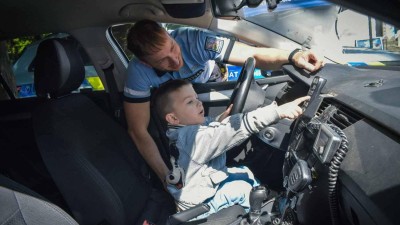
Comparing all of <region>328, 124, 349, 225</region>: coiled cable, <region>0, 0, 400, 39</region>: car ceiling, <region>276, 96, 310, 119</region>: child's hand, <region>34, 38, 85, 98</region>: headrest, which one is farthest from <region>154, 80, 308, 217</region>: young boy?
<region>0, 0, 400, 39</region>: car ceiling

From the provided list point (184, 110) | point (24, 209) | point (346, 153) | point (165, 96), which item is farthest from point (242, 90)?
point (24, 209)

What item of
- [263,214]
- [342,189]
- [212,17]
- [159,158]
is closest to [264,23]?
[212,17]

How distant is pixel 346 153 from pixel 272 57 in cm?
100

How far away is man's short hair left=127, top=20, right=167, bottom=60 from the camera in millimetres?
1898

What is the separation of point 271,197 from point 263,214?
202 mm

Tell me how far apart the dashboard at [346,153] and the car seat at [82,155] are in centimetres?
44

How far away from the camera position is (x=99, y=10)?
2254mm

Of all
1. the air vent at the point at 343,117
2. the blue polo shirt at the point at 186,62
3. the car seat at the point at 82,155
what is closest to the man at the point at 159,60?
the blue polo shirt at the point at 186,62

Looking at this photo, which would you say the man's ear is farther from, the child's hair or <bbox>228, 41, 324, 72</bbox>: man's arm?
<bbox>228, 41, 324, 72</bbox>: man's arm

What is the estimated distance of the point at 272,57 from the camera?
197 cm

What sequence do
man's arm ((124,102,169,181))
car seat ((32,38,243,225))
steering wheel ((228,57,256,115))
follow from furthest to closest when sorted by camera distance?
1. man's arm ((124,102,169,181))
2. steering wheel ((228,57,256,115))
3. car seat ((32,38,243,225))

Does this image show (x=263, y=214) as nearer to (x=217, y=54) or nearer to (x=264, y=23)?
(x=217, y=54)

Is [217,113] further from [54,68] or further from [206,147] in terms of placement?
[54,68]

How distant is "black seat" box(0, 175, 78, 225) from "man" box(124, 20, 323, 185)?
776 millimetres
